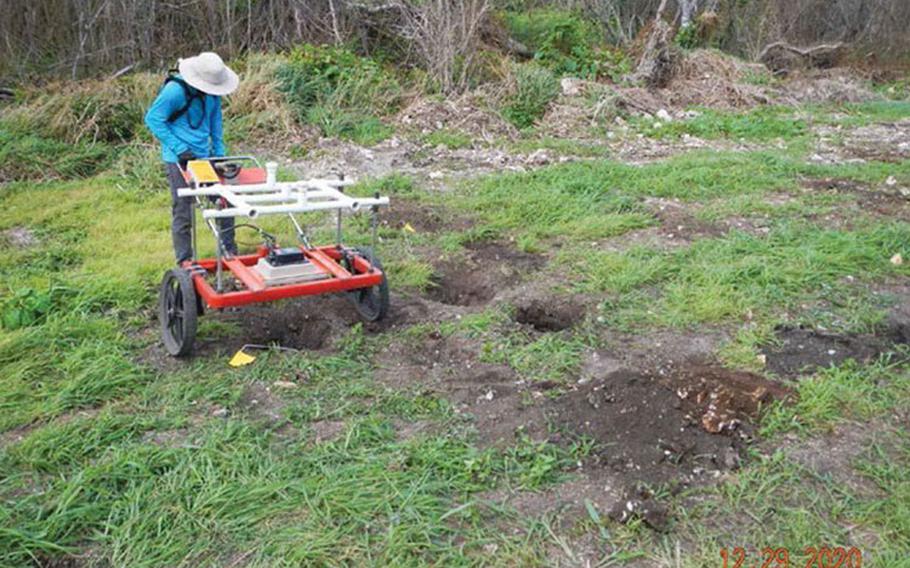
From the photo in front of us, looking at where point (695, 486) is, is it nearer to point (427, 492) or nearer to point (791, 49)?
point (427, 492)

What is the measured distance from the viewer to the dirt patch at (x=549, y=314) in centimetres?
531

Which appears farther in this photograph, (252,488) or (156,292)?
(156,292)

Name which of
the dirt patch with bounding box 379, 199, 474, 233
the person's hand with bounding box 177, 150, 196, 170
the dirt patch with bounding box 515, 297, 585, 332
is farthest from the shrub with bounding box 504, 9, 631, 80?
the person's hand with bounding box 177, 150, 196, 170

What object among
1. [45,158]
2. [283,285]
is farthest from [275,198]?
[45,158]

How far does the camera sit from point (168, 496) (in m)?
3.34

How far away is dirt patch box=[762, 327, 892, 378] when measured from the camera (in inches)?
180

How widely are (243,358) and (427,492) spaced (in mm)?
1717

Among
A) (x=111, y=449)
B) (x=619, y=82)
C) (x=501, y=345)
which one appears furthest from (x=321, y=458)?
(x=619, y=82)

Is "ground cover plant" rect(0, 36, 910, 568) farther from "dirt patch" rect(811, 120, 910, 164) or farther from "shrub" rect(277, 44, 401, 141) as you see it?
"shrub" rect(277, 44, 401, 141)

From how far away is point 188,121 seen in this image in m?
5.68

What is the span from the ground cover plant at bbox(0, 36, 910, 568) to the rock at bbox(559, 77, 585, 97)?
4033 mm

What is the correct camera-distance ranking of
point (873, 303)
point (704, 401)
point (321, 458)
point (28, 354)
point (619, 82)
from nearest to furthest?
point (321, 458) < point (704, 401) < point (28, 354) < point (873, 303) < point (619, 82)

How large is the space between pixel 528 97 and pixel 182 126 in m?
7.09
